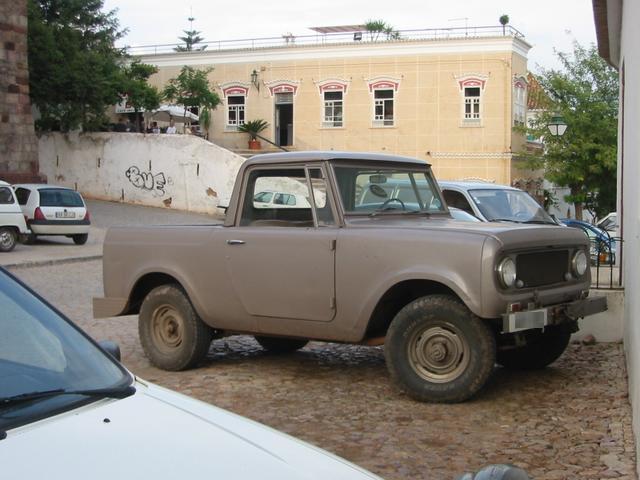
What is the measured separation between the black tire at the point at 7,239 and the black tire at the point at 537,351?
1548 centimetres

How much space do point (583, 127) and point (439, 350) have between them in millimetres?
30082

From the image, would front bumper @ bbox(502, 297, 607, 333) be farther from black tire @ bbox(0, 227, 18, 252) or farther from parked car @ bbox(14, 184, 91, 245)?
parked car @ bbox(14, 184, 91, 245)

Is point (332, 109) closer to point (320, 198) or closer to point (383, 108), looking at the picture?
point (383, 108)

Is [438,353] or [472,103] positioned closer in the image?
[438,353]

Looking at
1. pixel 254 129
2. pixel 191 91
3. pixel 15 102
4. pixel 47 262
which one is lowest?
pixel 47 262

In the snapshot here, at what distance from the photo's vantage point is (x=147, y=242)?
8242mm

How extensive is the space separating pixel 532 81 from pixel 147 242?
1633 inches

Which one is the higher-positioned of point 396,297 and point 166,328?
point 396,297

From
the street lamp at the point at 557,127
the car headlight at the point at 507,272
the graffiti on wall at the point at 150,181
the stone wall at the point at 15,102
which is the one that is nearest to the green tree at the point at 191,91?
the graffiti on wall at the point at 150,181

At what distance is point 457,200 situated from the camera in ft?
43.1

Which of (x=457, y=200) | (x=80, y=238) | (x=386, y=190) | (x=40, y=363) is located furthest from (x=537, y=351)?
(x=80, y=238)

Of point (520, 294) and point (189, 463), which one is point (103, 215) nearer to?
point (520, 294)

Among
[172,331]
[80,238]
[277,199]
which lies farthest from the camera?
[80,238]

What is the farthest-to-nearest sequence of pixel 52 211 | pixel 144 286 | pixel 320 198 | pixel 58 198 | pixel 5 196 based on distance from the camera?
pixel 58 198
pixel 52 211
pixel 5 196
pixel 144 286
pixel 320 198
